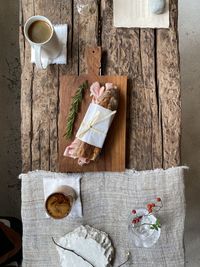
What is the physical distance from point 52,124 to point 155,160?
A: 31 cm

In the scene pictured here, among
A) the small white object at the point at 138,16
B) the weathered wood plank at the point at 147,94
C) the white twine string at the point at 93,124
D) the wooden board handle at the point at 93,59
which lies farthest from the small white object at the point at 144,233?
the small white object at the point at 138,16

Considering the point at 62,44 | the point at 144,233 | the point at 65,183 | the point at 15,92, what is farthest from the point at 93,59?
the point at 15,92

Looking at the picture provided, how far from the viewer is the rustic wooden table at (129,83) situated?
1188mm

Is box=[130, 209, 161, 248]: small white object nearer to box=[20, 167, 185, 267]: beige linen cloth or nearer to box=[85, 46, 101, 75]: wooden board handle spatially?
box=[20, 167, 185, 267]: beige linen cloth

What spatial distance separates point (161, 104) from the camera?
1189 millimetres

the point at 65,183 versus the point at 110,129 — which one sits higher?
the point at 110,129

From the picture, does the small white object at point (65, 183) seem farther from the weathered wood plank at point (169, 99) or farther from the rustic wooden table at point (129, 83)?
the weathered wood plank at point (169, 99)

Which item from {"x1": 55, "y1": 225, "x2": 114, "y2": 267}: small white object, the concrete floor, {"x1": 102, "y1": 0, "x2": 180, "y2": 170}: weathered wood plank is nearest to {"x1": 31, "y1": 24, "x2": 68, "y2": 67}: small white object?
{"x1": 102, "y1": 0, "x2": 180, "y2": 170}: weathered wood plank

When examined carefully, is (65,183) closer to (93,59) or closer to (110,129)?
(110,129)

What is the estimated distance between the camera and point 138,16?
1.20m

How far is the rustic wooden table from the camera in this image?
1.19m

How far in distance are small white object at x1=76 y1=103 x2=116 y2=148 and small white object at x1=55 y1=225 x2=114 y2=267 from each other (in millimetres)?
248

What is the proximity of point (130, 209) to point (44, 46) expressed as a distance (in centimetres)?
51

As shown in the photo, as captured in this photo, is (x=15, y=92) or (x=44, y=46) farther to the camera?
(x=15, y=92)
